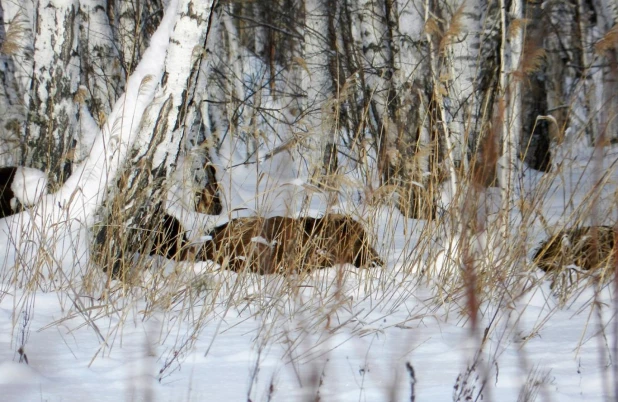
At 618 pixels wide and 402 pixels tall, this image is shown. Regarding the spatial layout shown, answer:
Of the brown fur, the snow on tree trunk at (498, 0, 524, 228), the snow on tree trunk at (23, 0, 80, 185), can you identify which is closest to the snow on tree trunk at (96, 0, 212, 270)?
the brown fur

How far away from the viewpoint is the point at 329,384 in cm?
193

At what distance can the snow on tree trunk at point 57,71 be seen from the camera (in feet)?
14.2

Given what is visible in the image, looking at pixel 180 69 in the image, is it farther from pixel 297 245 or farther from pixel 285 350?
pixel 285 350

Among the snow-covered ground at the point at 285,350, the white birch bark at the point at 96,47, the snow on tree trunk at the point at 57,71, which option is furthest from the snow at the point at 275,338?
the white birch bark at the point at 96,47

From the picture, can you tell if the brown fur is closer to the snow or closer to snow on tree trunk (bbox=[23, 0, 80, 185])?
the snow

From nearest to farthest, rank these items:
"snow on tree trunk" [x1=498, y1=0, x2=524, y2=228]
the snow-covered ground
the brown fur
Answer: the snow-covered ground < the brown fur < "snow on tree trunk" [x1=498, y1=0, x2=524, y2=228]

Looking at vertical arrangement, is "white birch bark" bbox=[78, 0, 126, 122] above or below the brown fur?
above

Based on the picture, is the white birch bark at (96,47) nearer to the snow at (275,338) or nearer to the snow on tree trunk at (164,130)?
the snow on tree trunk at (164,130)

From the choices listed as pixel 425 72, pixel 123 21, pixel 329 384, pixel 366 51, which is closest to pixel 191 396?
pixel 329 384

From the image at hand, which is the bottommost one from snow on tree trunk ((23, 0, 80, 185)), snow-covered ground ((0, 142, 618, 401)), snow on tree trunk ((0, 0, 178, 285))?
snow-covered ground ((0, 142, 618, 401))

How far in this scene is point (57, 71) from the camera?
446cm

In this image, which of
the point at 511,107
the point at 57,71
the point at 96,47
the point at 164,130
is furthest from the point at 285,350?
the point at 96,47

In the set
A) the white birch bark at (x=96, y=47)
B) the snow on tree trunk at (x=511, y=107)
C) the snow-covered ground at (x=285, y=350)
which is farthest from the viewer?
the white birch bark at (x=96, y=47)

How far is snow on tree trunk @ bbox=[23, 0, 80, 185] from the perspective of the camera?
433 centimetres
